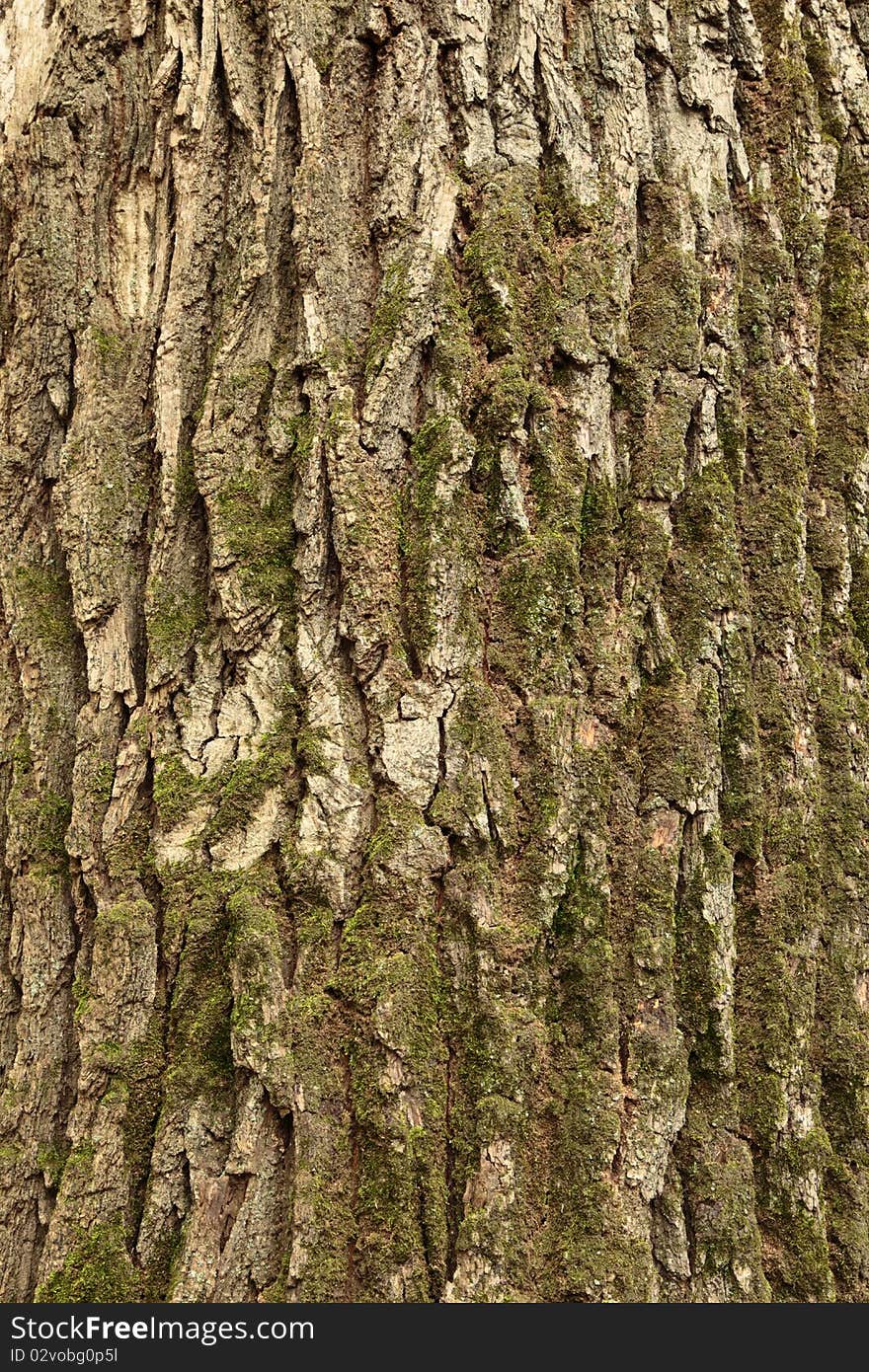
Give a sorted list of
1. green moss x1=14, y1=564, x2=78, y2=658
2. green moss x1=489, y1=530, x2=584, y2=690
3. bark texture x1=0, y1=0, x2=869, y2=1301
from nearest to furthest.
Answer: bark texture x1=0, y1=0, x2=869, y2=1301 < green moss x1=489, y1=530, x2=584, y2=690 < green moss x1=14, y1=564, x2=78, y2=658

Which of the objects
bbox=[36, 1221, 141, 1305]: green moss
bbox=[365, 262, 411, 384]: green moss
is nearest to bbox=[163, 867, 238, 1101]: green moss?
bbox=[36, 1221, 141, 1305]: green moss

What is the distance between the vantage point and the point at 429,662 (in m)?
2.40

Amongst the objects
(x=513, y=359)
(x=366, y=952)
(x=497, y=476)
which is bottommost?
(x=366, y=952)

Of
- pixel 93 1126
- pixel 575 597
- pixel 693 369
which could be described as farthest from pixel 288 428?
pixel 93 1126

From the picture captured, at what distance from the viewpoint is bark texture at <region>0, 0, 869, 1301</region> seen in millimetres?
2250

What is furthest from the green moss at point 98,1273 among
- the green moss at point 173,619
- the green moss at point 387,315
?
the green moss at point 387,315

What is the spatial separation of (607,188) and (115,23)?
59.2 inches

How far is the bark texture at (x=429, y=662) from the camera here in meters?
2.25

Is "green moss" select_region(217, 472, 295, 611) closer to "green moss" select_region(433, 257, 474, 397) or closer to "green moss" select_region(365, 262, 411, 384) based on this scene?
"green moss" select_region(365, 262, 411, 384)

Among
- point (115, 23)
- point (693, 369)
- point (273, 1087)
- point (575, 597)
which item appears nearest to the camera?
point (273, 1087)

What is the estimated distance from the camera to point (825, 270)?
305 cm

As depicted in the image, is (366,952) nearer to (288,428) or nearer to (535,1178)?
(535,1178)

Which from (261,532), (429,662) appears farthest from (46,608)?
(429,662)

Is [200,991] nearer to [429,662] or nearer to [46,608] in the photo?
[429,662]
